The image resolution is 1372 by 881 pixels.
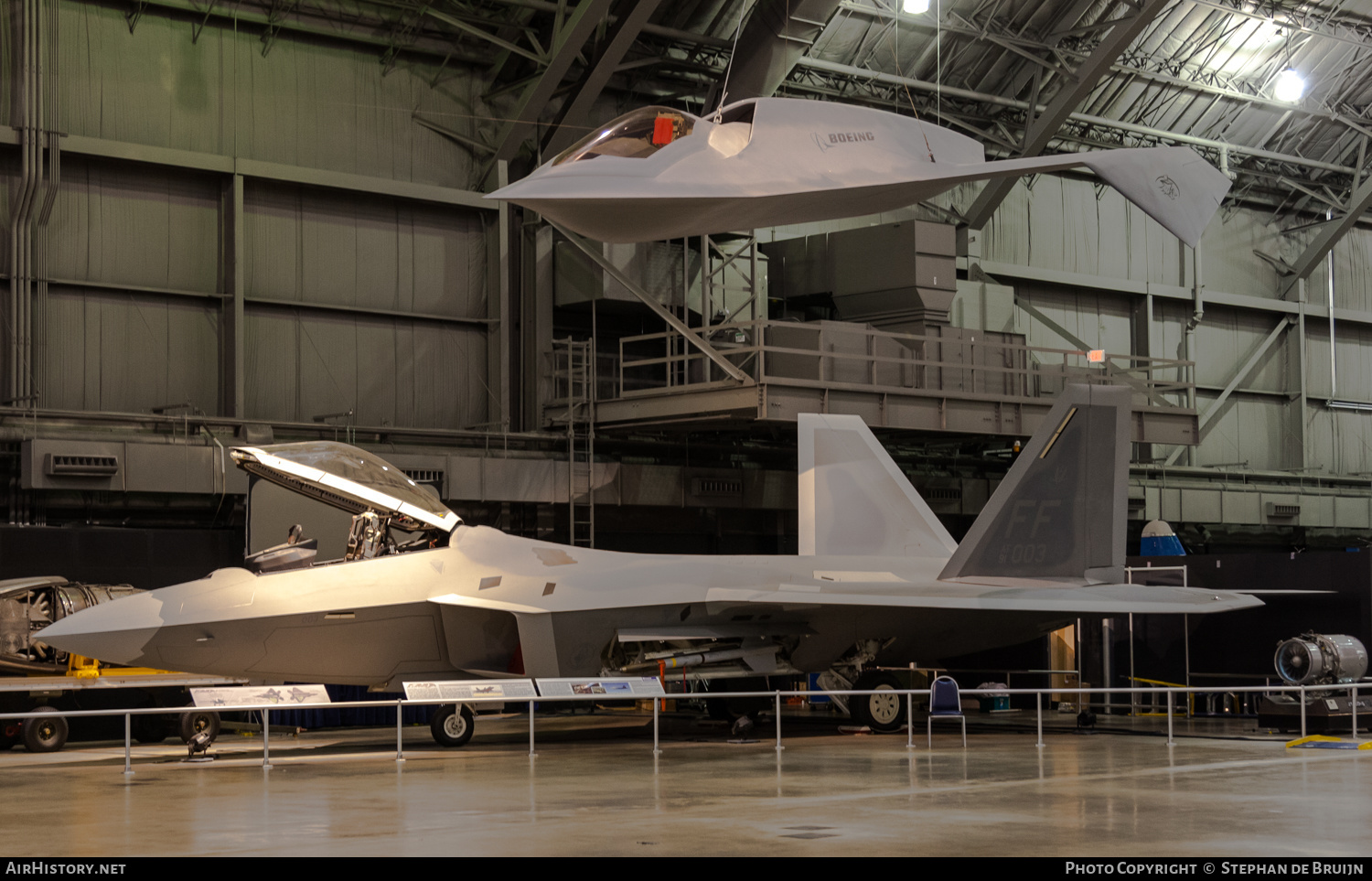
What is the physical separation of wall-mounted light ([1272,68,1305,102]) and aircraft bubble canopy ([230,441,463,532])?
79.5 feet

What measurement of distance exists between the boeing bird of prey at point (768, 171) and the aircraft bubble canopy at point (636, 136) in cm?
1

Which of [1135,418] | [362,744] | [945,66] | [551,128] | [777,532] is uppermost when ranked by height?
[945,66]

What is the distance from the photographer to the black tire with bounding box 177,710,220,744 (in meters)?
16.6

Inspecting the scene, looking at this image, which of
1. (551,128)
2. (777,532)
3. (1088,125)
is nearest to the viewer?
(551,128)

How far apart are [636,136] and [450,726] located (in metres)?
7.33

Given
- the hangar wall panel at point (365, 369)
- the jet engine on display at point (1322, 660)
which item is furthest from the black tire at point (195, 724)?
the jet engine on display at point (1322, 660)

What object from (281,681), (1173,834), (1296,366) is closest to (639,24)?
(281,681)

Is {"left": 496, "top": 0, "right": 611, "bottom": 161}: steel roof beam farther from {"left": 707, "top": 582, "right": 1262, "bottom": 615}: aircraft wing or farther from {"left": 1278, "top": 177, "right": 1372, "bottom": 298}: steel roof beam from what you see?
{"left": 1278, "top": 177, "right": 1372, "bottom": 298}: steel roof beam

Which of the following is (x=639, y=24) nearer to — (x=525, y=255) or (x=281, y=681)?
(x=525, y=255)

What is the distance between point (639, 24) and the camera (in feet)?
81.0

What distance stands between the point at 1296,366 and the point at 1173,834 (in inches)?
1247

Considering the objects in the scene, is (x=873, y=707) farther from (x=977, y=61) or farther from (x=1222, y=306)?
(x=1222, y=306)

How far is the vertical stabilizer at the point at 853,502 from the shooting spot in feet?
66.4

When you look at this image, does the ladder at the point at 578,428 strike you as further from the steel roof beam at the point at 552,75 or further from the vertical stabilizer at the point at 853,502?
the vertical stabilizer at the point at 853,502
